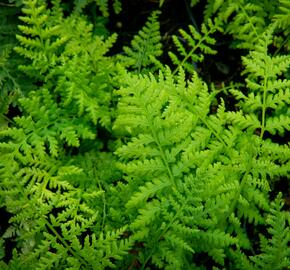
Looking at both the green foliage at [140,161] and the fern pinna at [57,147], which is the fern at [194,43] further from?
the fern pinna at [57,147]

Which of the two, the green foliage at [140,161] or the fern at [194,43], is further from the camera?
the fern at [194,43]

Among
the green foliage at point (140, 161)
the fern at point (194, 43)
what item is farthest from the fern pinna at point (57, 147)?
the fern at point (194, 43)

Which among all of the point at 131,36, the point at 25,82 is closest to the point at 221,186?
the point at 25,82

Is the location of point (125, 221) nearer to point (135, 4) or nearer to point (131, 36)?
point (131, 36)

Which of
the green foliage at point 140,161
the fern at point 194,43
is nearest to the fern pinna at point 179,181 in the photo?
the green foliage at point 140,161

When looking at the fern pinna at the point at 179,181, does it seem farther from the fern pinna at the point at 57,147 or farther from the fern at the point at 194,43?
the fern at the point at 194,43

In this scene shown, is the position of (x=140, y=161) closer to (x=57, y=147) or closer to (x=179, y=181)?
(x=179, y=181)

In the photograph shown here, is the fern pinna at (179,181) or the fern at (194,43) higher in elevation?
the fern at (194,43)

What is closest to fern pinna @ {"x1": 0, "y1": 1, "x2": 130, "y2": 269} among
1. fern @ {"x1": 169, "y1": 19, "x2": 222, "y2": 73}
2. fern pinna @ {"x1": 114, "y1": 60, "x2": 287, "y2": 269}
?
fern pinna @ {"x1": 114, "y1": 60, "x2": 287, "y2": 269}
